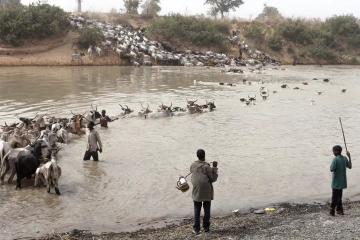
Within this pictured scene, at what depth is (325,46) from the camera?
58.9 meters

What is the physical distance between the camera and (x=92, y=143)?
1184 centimetres

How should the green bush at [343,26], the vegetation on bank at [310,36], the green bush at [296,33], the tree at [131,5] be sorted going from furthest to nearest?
the green bush at [343,26] < the tree at [131,5] < the green bush at [296,33] < the vegetation on bank at [310,36]

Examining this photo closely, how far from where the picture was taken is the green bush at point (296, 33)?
195 feet

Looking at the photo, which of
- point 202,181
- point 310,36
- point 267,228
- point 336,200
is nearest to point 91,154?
point 202,181

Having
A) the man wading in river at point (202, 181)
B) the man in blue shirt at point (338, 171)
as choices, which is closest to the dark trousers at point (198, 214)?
the man wading in river at point (202, 181)

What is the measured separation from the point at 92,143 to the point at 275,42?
48.2 meters

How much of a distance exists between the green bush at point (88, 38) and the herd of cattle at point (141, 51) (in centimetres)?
56

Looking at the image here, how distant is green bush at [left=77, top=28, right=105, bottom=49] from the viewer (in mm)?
43656

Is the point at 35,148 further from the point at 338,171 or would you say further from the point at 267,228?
the point at 338,171

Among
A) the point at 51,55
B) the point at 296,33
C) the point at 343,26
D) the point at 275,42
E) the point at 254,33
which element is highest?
the point at 343,26

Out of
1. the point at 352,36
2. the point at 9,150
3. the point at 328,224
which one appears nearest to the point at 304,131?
the point at 328,224

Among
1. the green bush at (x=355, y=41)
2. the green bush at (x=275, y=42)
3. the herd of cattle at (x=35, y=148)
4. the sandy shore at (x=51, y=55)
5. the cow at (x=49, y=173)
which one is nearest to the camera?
the cow at (x=49, y=173)

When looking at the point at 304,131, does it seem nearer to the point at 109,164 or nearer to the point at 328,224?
the point at 109,164

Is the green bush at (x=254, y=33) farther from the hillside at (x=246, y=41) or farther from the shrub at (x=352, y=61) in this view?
the shrub at (x=352, y=61)
